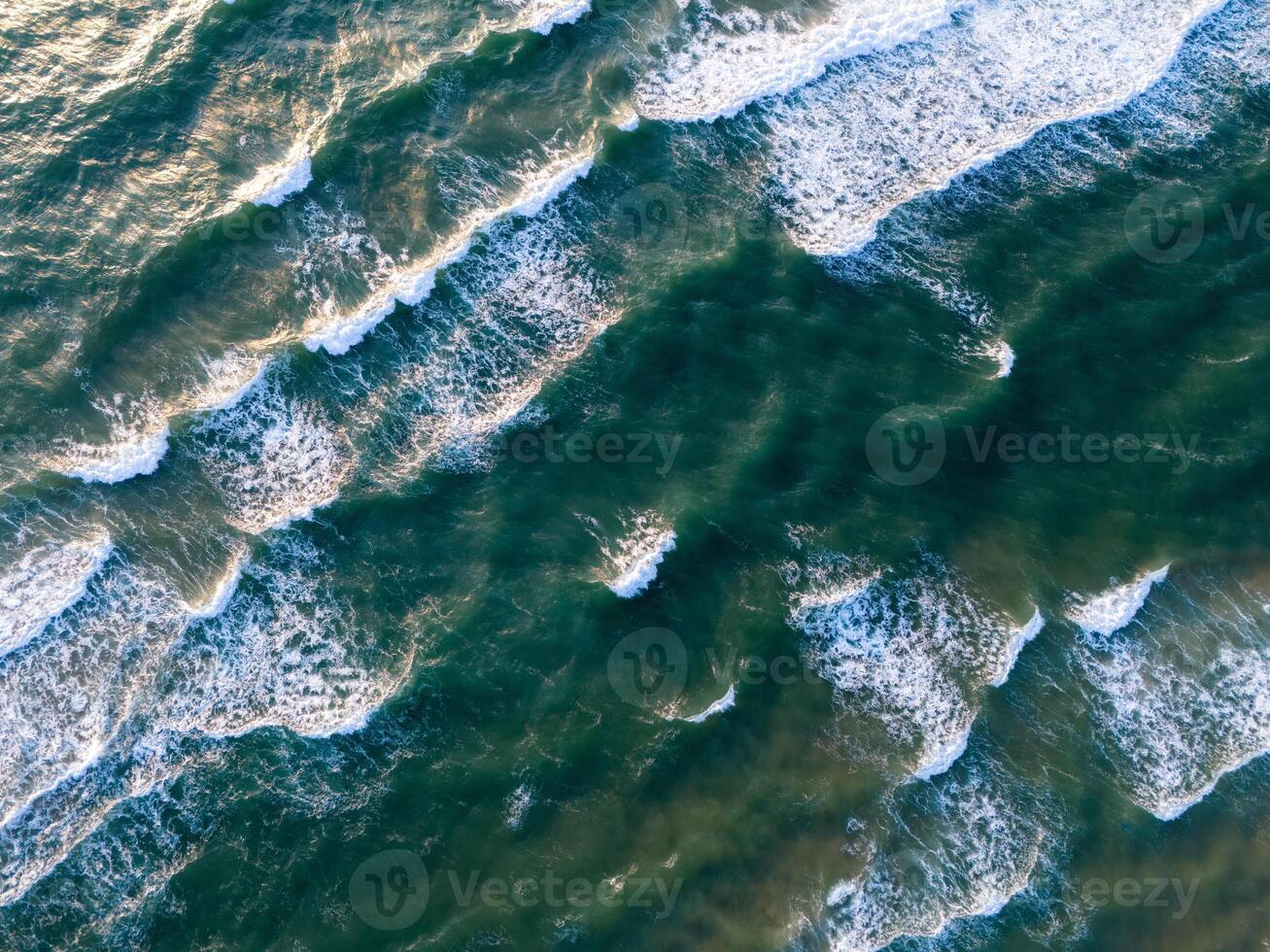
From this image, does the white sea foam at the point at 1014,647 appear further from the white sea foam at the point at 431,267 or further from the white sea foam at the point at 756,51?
the white sea foam at the point at 431,267

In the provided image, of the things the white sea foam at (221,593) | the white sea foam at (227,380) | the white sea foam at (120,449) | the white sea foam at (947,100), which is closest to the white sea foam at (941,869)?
the white sea foam at (947,100)

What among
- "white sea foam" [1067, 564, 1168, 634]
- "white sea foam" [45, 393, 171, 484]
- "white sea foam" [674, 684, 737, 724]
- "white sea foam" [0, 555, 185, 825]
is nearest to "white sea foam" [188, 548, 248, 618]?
"white sea foam" [0, 555, 185, 825]

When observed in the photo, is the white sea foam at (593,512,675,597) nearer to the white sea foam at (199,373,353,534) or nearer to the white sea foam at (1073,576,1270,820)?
the white sea foam at (199,373,353,534)

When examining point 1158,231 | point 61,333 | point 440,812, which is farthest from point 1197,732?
point 61,333

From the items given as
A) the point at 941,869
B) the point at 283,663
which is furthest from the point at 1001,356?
the point at 283,663

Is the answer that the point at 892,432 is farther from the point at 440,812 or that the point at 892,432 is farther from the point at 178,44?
the point at 178,44

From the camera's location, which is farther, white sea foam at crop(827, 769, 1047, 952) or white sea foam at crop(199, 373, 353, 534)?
white sea foam at crop(199, 373, 353, 534)
